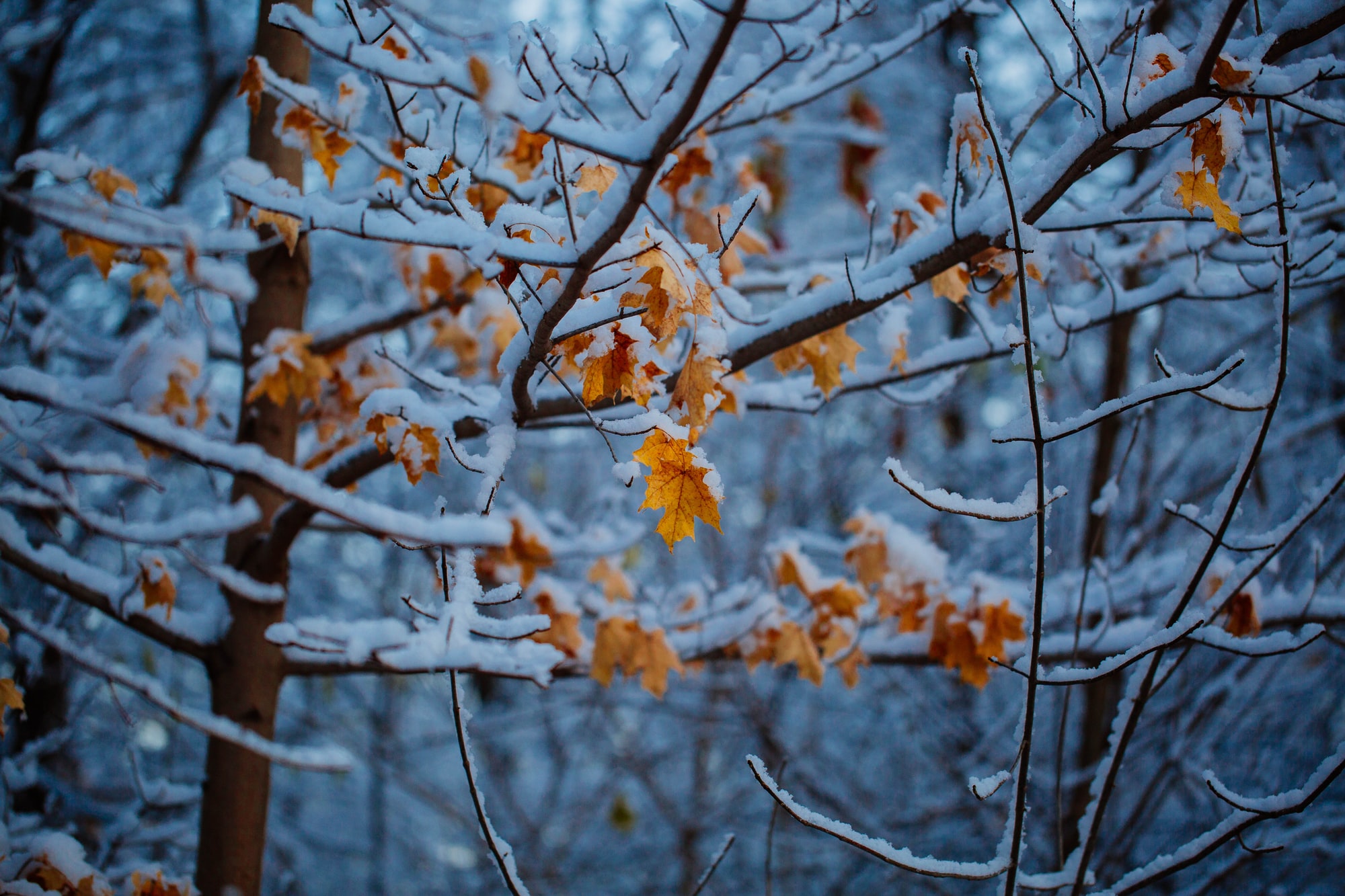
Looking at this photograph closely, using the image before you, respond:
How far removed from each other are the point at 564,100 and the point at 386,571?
16.7 ft

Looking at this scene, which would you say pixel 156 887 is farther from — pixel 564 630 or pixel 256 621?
pixel 564 630

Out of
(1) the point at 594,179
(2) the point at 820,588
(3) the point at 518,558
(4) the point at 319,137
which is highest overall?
(4) the point at 319,137

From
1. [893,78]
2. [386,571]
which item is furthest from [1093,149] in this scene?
[386,571]

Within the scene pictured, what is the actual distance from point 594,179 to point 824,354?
64 centimetres

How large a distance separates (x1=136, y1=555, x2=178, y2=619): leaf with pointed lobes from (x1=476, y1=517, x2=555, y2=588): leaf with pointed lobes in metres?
0.77

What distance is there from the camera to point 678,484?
119cm

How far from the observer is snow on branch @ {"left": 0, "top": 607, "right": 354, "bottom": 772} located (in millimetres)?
1279

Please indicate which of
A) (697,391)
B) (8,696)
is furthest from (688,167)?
(8,696)

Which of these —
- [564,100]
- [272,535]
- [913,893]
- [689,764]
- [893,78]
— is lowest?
[913,893]

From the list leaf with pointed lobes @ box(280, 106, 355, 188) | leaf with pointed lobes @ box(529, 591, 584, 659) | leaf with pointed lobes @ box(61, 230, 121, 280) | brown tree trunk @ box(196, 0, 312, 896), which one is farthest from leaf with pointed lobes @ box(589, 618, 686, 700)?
leaf with pointed lobes @ box(61, 230, 121, 280)

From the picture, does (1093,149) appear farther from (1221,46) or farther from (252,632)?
(252,632)

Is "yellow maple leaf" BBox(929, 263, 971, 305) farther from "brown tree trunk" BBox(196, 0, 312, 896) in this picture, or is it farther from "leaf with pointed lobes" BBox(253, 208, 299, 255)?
"brown tree trunk" BBox(196, 0, 312, 896)

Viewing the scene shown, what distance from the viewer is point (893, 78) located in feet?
16.4

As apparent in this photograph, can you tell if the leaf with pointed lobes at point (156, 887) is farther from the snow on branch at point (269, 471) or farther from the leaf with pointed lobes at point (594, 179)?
the leaf with pointed lobes at point (594, 179)
